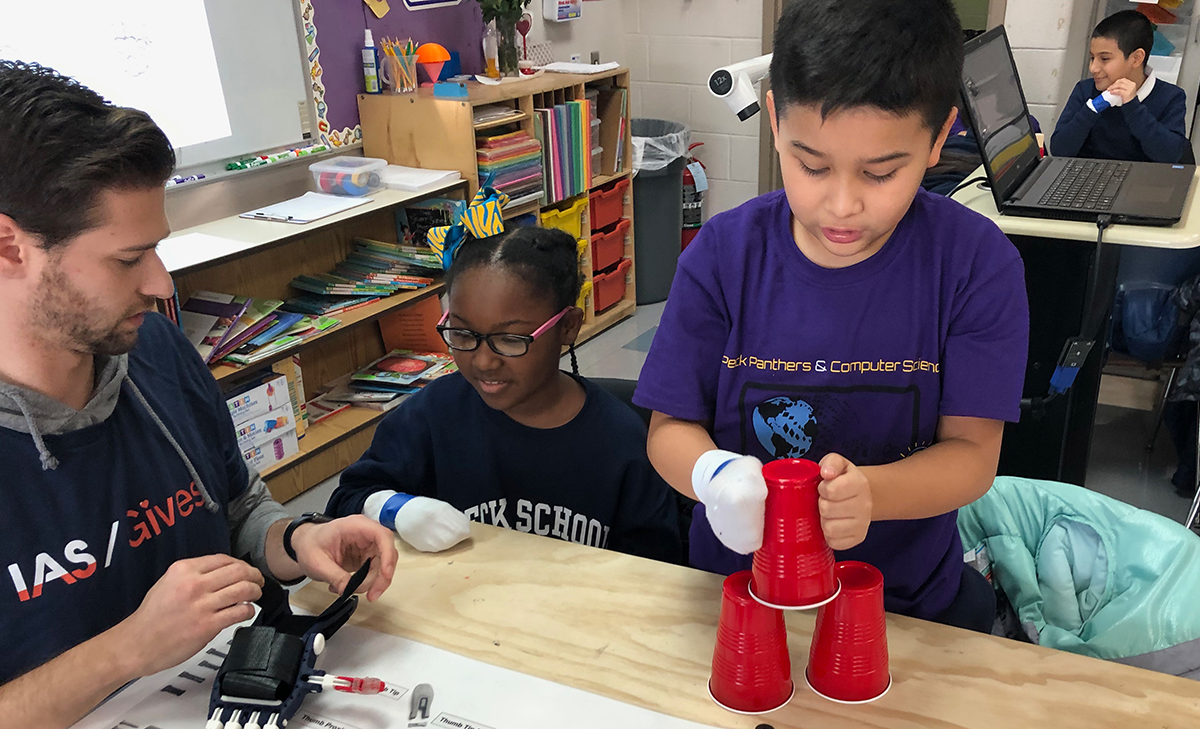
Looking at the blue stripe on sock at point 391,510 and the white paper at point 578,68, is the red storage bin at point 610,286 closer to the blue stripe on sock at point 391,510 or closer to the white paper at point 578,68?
the white paper at point 578,68

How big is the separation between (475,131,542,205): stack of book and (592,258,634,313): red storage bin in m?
0.66

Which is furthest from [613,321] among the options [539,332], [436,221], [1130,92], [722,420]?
[722,420]

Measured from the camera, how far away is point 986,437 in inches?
36.2

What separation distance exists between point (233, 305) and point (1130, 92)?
Result: 3000 millimetres

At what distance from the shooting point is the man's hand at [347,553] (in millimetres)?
959

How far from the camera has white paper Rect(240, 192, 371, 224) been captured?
2707 millimetres

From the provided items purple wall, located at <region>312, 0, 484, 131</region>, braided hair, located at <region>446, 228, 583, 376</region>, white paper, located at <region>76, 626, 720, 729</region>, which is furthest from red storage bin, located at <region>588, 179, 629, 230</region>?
white paper, located at <region>76, 626, 720, 729</region>

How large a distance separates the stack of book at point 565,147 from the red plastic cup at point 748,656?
2.92 m

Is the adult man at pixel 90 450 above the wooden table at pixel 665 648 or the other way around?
above

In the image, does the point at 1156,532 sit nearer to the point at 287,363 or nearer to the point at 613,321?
the point at 287,363

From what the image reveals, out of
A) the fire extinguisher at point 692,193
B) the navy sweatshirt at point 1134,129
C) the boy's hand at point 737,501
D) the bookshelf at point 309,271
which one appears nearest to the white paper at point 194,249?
the bookshelf at point 309,271

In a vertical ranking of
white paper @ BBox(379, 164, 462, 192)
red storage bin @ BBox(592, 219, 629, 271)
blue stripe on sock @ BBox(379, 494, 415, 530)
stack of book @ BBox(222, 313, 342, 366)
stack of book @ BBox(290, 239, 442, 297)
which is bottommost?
red storage bin @ BBox(592, 219, 629, 271)

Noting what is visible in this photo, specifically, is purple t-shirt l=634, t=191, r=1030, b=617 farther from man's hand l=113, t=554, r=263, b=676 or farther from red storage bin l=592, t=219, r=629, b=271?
red storage bin l=592, t=219, r=629, b=271

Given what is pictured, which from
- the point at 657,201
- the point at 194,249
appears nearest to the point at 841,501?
the point at 194,249
